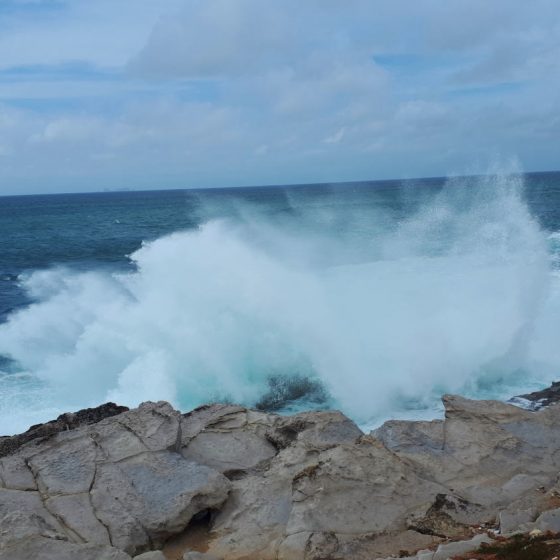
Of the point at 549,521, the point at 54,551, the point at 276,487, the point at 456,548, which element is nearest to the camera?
the point at 54,551

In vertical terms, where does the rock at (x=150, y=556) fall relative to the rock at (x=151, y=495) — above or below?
below

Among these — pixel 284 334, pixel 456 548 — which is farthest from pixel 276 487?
pixel 284 334

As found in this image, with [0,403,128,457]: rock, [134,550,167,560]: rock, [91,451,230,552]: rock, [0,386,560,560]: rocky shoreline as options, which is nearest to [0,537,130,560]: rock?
[0,386,560,560]: rocky shoreline

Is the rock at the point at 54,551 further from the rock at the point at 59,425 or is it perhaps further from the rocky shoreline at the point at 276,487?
the rock at the point at 59,425

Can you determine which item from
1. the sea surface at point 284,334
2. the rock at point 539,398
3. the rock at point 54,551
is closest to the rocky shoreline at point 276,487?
the rock at point 54,551

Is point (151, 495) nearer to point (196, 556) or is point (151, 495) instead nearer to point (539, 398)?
point (196, 556)

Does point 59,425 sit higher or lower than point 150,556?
higher

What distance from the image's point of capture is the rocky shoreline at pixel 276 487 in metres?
7.98

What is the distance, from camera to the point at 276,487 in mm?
9250

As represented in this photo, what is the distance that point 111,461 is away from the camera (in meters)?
9.35

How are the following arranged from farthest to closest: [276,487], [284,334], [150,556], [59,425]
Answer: [284,334] < [59,425] < [276,487] < [150,556]

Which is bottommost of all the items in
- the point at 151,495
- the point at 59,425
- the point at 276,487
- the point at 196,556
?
the point at 196,556

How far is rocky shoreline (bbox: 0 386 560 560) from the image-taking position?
314 inches

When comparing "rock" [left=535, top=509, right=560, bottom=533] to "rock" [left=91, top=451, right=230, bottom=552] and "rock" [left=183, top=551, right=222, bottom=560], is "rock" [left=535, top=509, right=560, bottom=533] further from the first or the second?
"rock" [left=91, top=451, right=230, bottom=552]
